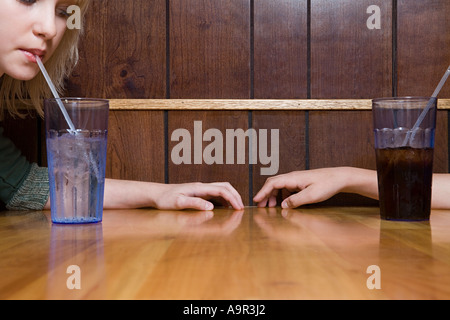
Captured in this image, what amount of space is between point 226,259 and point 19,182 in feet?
2.86

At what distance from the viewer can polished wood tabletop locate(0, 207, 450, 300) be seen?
1.42 ft

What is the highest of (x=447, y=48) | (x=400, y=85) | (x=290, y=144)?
(x=447, y=48)

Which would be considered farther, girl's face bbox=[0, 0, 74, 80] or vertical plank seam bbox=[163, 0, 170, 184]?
vertical plank seam bbox=[163, 0, 170, 184]

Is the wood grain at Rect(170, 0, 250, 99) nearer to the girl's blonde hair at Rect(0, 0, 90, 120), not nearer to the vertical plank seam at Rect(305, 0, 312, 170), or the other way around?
the vertical plank seam at Rect(305, 0, 312, 170)

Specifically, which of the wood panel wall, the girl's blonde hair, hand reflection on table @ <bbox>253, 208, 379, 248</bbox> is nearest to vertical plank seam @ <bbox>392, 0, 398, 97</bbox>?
the wood panel wall

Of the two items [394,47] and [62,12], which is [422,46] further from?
[62,12]

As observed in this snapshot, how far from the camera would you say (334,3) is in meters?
1.50

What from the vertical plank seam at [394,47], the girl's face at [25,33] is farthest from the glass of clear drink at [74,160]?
the vertical plank seam at [394,47]

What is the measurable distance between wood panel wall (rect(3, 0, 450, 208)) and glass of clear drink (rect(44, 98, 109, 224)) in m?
0.60

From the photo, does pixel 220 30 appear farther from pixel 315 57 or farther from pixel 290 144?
pixel 290 144

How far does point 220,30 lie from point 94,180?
77cm

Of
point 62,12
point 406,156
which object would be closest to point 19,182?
point 62,12
